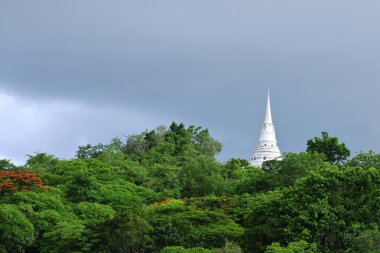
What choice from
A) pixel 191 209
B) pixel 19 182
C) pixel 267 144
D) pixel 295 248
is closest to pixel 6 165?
pixel 19 182

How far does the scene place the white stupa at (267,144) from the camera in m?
101

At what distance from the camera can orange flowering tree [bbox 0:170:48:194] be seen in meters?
50.5

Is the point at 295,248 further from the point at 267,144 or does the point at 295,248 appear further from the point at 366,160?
the point at 267,144

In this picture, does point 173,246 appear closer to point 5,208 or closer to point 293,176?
point 5,208

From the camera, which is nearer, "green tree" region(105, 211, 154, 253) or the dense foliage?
the dense foliage

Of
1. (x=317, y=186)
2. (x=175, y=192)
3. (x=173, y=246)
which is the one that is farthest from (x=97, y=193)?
(x=317, y=186)

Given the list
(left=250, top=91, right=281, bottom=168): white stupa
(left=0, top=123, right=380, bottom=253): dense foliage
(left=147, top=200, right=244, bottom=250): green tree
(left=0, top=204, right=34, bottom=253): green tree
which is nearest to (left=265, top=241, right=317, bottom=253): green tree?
(left=0, top=123, right=380, bottom=253): dense foliage

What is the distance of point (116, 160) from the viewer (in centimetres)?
6397

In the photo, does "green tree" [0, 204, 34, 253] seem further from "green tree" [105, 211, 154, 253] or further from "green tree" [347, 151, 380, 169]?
"green tree" [347, 151, 380, 169]

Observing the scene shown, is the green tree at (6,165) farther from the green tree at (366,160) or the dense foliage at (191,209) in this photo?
the green tree at (366,160)

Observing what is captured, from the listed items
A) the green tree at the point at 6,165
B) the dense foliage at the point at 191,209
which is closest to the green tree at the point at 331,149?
the dense foliage at the point at 191,209

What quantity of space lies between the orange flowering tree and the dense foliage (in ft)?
0.20

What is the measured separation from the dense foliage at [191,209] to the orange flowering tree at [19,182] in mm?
61

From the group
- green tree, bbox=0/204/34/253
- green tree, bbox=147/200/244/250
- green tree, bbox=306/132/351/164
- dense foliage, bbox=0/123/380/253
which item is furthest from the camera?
green tree, bbox=306/132/351/164
